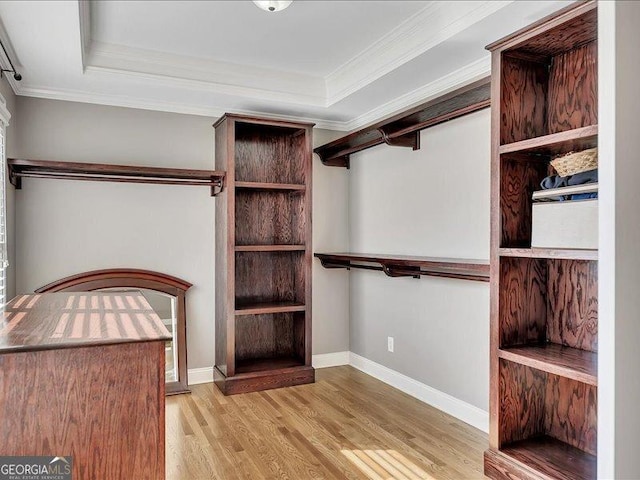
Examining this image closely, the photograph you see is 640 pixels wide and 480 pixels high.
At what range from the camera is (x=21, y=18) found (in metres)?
2.37

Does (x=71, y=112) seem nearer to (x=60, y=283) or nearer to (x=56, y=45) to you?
(x=56, y=45)

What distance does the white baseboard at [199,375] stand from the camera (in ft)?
13.0

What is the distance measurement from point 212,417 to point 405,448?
1.33 meters

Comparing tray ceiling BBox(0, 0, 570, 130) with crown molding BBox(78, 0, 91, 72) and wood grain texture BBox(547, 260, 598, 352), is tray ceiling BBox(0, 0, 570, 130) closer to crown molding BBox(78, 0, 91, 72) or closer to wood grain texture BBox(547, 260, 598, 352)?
crown molding BBox(78, 0, 91, 72)

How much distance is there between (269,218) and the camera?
4254 mm

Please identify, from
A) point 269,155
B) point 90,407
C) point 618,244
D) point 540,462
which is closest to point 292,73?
point 269,155

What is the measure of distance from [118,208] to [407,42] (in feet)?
8.08

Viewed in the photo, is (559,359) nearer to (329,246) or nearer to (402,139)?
(402,139)

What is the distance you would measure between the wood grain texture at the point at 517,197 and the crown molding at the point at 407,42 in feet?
2.56

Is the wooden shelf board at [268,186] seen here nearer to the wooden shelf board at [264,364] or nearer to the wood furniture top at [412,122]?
the wood furniture top at [412,122]

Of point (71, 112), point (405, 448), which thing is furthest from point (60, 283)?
point (405, 448)

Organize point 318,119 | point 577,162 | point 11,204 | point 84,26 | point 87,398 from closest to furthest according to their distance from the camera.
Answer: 1. point 87,398
2. point 577,162
3. point 84,26
4. point 11,204
5. point 318,119

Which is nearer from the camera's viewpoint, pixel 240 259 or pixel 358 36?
pixel 358 36

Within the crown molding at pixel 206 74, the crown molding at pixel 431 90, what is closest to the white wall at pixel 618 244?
Answer: the crown molding at pixel 431 90
